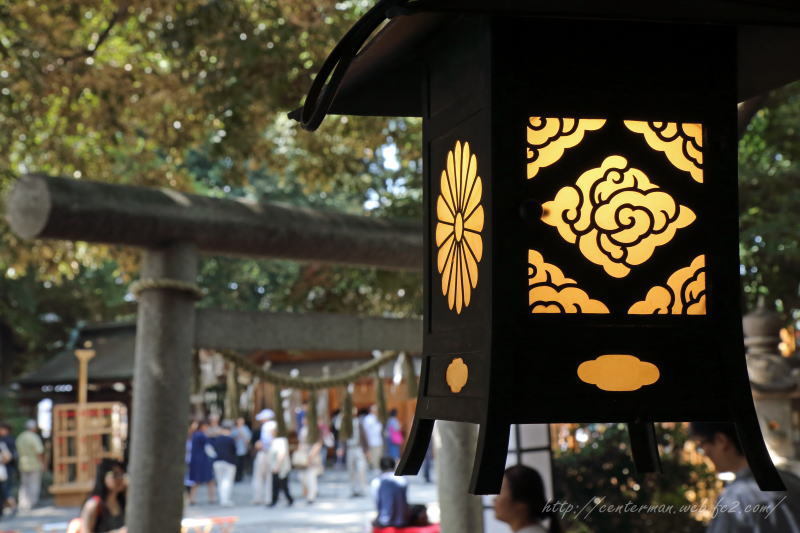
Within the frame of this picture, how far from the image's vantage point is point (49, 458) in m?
23.1

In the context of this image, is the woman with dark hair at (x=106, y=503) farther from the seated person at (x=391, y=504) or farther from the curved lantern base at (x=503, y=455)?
the curved lantern base at (x=503, y=455)

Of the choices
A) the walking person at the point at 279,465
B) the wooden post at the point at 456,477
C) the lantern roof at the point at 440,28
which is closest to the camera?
the lantern roof at the point at 440,28

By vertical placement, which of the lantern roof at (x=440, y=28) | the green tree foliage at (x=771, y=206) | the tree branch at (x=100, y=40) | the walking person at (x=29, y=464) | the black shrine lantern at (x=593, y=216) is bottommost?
the walking person at (x=29, y=464)

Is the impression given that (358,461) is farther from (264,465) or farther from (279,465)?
(279,465)

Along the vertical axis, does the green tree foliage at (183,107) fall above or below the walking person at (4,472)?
above

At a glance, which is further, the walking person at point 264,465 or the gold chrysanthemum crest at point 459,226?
the walking person at point 264,465

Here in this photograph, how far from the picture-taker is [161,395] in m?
5.38

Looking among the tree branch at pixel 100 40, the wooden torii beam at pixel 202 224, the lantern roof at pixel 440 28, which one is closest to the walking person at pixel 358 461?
the tree branch at pixel 100 40

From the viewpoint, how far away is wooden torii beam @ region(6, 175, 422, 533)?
16.0 feet

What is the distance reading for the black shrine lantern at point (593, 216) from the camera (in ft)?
5.17

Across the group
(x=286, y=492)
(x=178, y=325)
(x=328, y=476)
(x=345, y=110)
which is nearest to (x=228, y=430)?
(x=286, y=492)

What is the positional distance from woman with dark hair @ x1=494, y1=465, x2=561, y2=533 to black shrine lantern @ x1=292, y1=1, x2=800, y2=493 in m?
2.28

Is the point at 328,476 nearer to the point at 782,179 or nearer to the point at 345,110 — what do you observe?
the point at 782,179

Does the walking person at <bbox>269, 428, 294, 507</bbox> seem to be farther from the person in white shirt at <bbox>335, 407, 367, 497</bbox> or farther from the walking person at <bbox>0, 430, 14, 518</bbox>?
the walking person at <bbox>0, 430, 14, 518</bbox>
